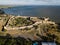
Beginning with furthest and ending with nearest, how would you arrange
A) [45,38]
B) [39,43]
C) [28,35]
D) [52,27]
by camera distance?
[52,27]
[28,35]
[45,38]
[39,43]

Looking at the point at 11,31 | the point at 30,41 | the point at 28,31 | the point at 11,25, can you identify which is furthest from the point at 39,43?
the point at 11,25

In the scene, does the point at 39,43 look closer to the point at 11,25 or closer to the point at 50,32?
the point at 50,32

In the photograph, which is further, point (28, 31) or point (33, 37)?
point (28, 31)

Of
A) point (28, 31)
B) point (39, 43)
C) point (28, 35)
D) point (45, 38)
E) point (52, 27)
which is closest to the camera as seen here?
point (39, 43)

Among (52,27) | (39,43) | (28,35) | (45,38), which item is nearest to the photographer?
(39,43)

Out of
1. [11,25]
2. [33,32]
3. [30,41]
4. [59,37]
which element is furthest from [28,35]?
[11,25]

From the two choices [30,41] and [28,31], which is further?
[28,31]

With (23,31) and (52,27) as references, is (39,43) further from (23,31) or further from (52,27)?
(52,27)

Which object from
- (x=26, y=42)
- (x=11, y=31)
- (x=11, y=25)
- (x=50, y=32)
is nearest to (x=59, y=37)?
(x=50, y=32)

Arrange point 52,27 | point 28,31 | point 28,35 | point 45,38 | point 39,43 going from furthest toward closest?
point 52,27 < point 28,31 < point 28,35 < point 45,38 < point 39,43
